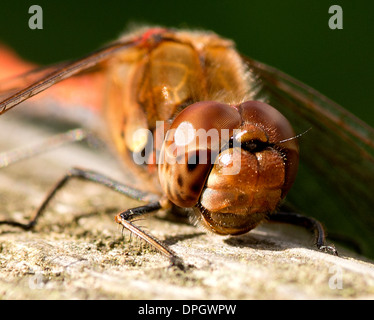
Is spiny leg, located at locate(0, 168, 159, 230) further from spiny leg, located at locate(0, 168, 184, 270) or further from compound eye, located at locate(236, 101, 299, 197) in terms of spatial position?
compound eye, located at locate(236, 101, 299, 197)

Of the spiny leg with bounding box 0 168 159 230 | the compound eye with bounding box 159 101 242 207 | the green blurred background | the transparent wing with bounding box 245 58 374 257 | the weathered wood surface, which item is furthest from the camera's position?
the green blurred background

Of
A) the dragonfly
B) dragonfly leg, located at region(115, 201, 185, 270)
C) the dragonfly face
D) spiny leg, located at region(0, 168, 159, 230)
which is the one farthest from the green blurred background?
the dragonfly face

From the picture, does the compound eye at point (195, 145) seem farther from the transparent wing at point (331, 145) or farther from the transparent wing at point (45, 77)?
the transparent wing at point (331, 145)

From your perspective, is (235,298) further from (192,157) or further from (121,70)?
(121,70)

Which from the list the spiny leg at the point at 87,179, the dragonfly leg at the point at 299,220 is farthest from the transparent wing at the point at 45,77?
the dragonfly leg at the point at 299,220

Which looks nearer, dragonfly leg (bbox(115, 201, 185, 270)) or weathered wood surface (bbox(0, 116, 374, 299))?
weathered wood surface (bbox(0, 116, 374, 299))

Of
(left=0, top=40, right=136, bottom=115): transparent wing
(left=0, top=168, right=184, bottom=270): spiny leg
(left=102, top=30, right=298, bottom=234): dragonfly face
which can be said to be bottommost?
(left=0, top=168, right=184, bottom=270): spiny leg

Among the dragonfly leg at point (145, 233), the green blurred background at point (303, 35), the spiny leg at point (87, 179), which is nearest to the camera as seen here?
the dragonfly leg at point (145, 233)
